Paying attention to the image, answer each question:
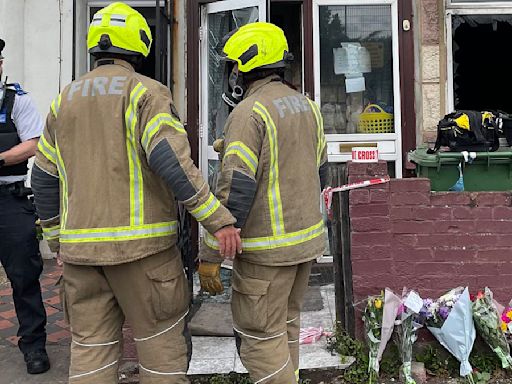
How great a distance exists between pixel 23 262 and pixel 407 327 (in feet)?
7.81

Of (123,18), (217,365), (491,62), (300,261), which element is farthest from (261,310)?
(491,62)

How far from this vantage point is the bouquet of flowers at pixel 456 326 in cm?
342

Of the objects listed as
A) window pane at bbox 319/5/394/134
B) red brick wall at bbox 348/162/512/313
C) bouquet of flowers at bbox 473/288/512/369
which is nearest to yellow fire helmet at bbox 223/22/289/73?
red brick wall at bbox 348/162/512/313

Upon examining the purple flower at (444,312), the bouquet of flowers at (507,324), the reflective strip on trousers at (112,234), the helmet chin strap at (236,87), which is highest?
the helmet chin strap at (236,87)

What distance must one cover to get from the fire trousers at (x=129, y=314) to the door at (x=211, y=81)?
3044mm

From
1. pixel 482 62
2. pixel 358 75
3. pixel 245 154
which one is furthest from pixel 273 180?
pixel 482 62

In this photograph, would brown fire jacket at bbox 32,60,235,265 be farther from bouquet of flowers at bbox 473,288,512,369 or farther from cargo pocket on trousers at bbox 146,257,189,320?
bouquet of flowers at bbox 473,288,512,369

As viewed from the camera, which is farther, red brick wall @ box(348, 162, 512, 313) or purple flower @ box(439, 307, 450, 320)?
red brick wall @ box(348, 162, 512, 313)

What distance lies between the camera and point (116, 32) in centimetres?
259

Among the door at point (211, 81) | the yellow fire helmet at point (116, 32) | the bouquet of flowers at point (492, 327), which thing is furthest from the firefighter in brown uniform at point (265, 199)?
the door at point (211, 81)

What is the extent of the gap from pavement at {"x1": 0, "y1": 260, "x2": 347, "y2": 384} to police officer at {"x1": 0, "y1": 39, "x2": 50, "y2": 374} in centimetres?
13

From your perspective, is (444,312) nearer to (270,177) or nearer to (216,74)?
(270,177)

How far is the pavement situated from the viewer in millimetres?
3496

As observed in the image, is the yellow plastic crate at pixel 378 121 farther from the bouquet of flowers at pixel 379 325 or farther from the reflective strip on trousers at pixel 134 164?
the reflective strip on trousers at pixel 134 164
